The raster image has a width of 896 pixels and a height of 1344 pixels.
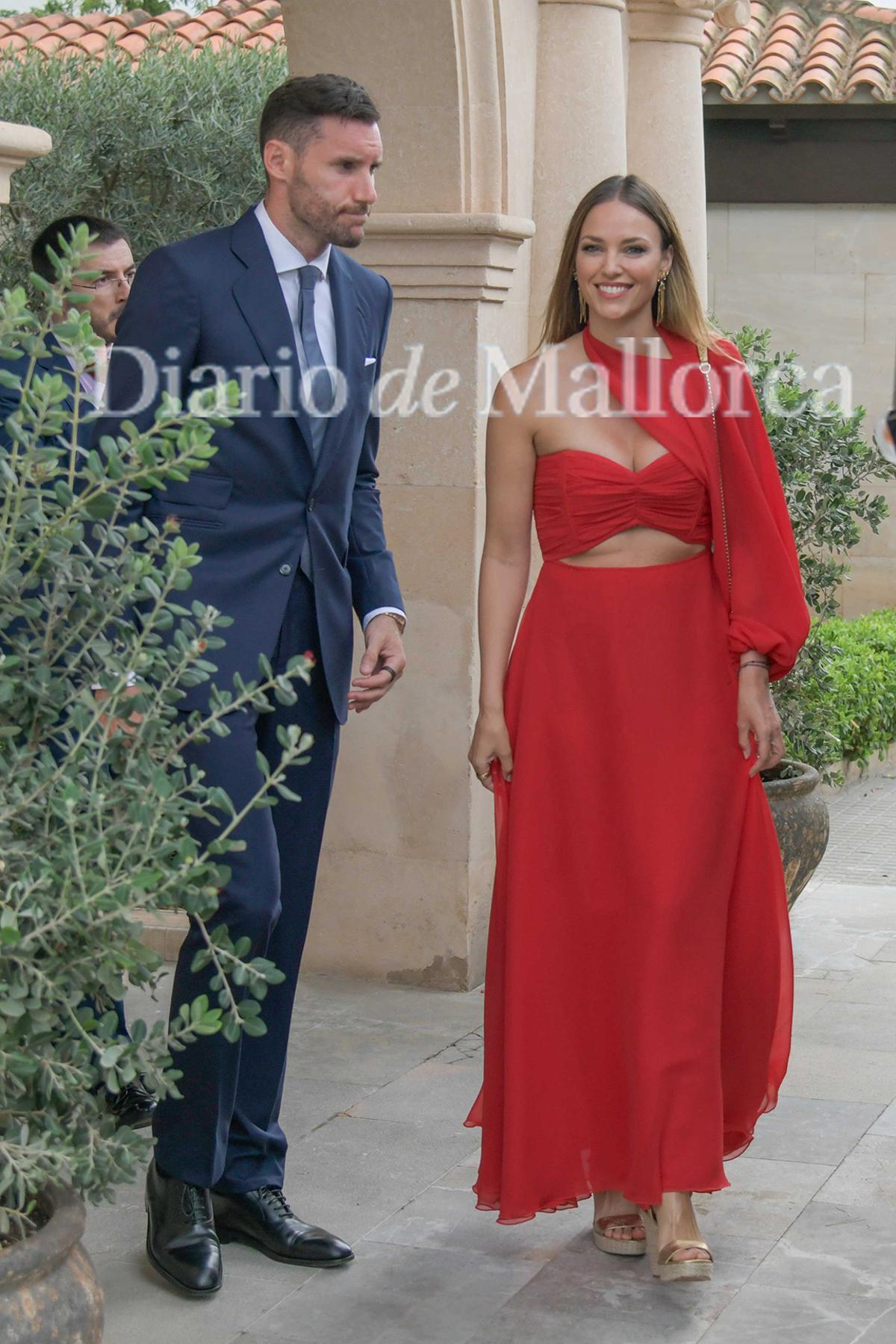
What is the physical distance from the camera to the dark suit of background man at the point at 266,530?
347 centimetres

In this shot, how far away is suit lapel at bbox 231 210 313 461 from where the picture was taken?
3.54 meters

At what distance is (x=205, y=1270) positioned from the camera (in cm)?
346

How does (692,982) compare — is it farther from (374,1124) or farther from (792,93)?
(792,93)

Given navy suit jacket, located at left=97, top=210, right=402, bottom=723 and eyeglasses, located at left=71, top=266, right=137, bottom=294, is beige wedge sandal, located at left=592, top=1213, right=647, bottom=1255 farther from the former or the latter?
eyeglasses, located at left=71, top=266, right=137, bottom=294

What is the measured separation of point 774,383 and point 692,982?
3153 mm

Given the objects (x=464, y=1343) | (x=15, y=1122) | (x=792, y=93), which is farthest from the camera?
(x=792, y=93)

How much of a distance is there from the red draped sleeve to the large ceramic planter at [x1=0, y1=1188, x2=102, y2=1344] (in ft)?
5.67

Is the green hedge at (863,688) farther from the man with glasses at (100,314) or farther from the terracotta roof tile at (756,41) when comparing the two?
the man with glasses at (100,314)

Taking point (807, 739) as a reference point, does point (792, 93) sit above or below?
above

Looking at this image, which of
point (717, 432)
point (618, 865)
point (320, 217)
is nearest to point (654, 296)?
point (717, 432)

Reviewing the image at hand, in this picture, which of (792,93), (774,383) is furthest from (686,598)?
(792,93)

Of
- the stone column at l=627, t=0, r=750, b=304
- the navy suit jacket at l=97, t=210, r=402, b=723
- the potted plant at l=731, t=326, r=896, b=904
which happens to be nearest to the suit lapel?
the navy suit jacket at l=97, t=210, r=402, b=723

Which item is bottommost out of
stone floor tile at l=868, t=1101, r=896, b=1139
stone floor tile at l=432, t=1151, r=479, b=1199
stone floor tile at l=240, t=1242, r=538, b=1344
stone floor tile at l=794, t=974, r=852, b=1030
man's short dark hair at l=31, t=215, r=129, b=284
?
stone floor tile at l=240, t=1242, r=538, b=1344

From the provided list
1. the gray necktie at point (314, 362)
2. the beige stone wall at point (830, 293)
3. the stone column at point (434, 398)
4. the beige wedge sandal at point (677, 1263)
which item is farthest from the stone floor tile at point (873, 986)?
the beige stone wall at point (830, 293)
